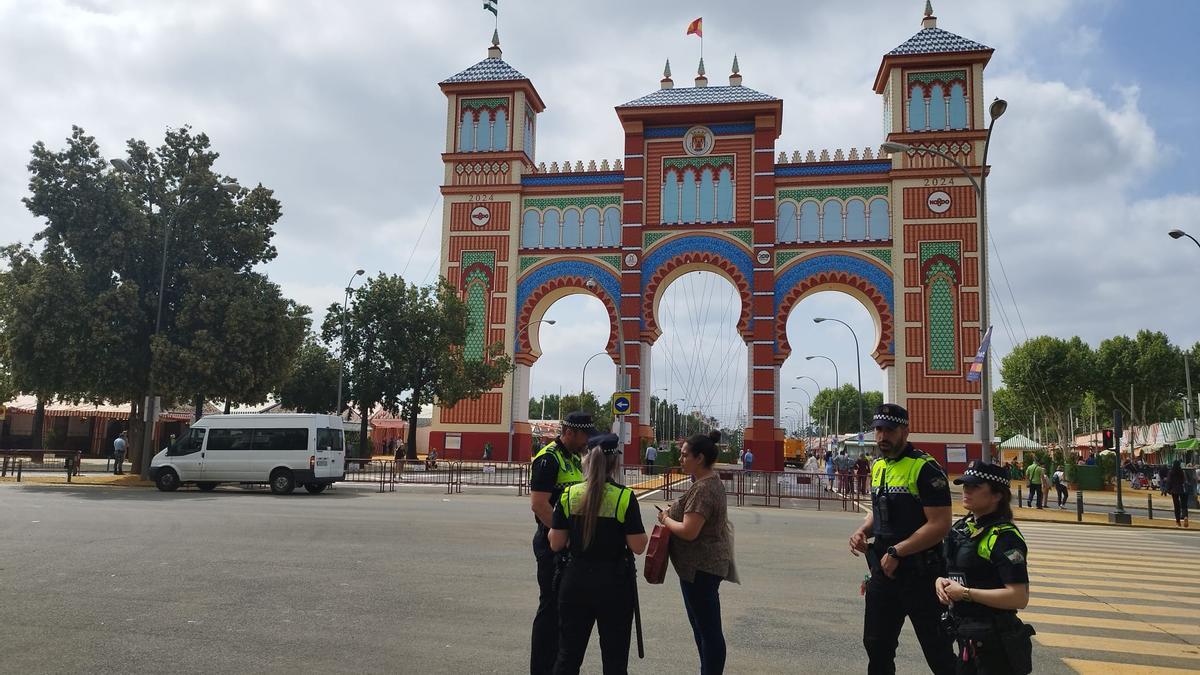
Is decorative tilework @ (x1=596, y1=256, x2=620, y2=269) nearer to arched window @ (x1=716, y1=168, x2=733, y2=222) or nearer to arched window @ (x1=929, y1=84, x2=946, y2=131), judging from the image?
arched window @ (x1=716, y1=168, x2=733, y2=222)

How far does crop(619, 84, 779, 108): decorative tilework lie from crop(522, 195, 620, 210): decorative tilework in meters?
4.51

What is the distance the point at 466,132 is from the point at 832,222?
726 inches

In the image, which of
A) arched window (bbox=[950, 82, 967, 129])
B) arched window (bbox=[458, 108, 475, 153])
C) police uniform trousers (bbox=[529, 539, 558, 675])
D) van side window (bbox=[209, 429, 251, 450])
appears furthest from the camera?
arched window (bbox=[458, 108, 475, 153])

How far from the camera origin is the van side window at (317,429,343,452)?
2305 centimetres

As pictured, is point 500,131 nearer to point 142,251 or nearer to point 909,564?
point 142,251

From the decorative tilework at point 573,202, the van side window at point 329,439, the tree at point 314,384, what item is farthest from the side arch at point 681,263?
the van side window at point 329,439

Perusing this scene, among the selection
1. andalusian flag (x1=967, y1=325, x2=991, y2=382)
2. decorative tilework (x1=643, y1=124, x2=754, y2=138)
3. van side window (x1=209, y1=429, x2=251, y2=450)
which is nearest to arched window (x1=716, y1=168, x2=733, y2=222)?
decorative tilework (x1=643, y1=124, x2=754, y2=138)

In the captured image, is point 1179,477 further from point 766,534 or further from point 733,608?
point 733,608

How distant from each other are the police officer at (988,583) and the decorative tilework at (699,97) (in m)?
37.9

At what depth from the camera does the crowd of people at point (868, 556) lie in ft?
13.8

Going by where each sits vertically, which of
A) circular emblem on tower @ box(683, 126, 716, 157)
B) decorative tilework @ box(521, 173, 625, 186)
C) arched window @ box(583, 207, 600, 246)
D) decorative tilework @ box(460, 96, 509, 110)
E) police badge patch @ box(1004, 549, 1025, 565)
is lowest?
police badge patch @ box(1004, 549, 1025, 565)

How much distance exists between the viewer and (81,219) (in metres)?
25.5

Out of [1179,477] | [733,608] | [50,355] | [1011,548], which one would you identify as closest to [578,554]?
[1011,548]

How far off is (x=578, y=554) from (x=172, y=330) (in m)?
25.8
